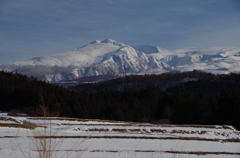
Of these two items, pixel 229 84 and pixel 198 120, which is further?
pixel 229 84

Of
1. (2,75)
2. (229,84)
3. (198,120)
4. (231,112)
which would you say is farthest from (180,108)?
(229,84)

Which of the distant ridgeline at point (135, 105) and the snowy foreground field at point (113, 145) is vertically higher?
the snowy foreground field at point (113, 145)

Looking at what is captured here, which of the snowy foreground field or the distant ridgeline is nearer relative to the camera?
the snowy foreground field

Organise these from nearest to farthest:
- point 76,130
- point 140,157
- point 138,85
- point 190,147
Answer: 1. point 140,157
2. point 190,147
3. point 76,130
4. point 138,85

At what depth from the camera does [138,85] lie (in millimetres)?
157250

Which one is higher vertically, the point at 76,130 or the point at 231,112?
the point at 76,130

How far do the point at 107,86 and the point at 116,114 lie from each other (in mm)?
107941

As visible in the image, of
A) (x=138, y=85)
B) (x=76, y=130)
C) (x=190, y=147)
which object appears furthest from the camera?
(x=138, y=85)

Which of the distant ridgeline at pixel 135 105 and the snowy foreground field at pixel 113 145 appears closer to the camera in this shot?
the snowy foreground field at pixel 113 145

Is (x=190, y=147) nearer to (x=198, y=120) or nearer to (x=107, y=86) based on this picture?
(x=198, y=120)

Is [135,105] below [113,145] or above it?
below

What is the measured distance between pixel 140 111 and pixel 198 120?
1676cm

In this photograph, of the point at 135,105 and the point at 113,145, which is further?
the point at 135,105

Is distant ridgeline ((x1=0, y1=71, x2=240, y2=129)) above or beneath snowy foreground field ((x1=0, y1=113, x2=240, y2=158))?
beneath
